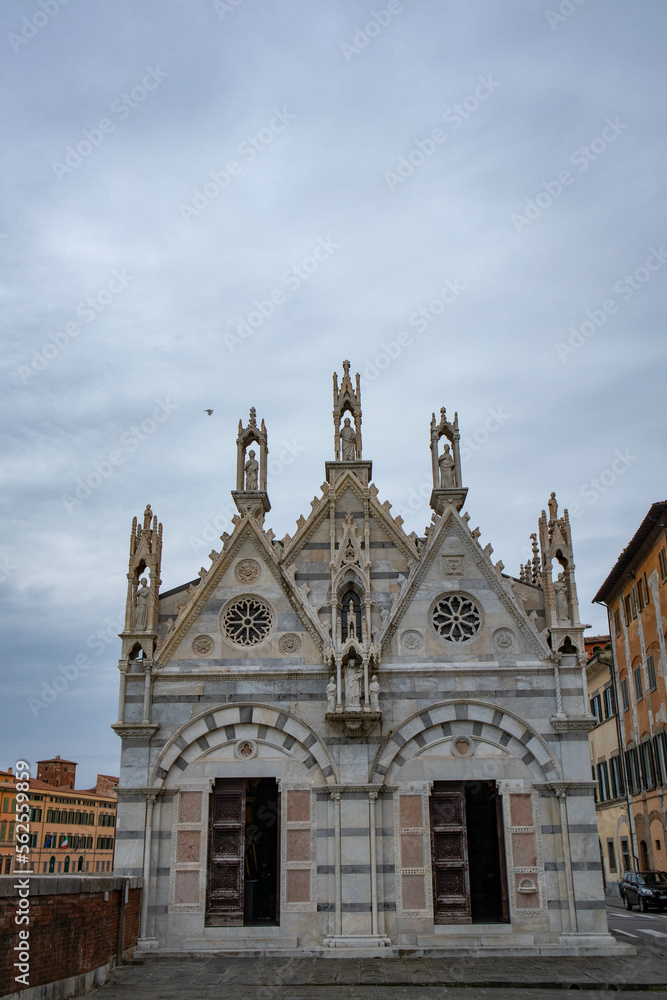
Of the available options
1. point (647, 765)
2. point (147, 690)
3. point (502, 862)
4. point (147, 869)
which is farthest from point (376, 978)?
point (647, 765)

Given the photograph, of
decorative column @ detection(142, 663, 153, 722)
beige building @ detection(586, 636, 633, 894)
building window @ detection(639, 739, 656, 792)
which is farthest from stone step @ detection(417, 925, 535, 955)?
beige building @ detection(586, 636, 633, 894)

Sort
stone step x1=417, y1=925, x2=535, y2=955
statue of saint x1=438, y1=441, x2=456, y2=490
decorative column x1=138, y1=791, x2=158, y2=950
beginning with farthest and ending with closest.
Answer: statue of saint x1=438, y1=441, x2=456, y2=490
decorative column x1=138, y1=791, x2=158, y2=950
stone step x1=417, y1=925, x2=535, y2=955

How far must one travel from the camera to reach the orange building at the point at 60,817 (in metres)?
53.1

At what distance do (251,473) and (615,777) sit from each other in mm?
28742

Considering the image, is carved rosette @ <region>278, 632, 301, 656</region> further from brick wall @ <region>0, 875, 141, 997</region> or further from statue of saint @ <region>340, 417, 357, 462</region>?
brick wall @ <region>0, 875, 141, 997</region>

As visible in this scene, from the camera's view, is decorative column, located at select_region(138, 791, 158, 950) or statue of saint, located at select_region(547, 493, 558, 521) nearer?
decorative column, located at select_region(138, 791, 158, 950)

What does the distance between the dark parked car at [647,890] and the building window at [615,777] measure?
8.33m

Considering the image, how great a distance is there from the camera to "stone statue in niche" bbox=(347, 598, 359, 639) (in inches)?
762

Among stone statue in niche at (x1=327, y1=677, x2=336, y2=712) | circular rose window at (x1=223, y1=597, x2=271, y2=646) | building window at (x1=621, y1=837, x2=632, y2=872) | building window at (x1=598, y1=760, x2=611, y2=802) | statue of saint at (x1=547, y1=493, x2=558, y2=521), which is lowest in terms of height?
building window at (x1=621, y1=837, x2=632, y2=872)

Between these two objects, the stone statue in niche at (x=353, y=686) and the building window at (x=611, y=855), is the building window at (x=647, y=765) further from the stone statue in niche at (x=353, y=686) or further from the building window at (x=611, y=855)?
the stone statue in niche at (x=353, y=686)

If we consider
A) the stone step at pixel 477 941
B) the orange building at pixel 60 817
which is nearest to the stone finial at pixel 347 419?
the stone step at pixel 477 941

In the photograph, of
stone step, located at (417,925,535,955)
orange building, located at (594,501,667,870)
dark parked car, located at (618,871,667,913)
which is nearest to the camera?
stone step, located at (417,925,535,955)

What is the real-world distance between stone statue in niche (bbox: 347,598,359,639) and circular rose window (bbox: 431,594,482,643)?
6.19 feet

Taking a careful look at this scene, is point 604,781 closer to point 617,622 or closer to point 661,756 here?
point 617,622
